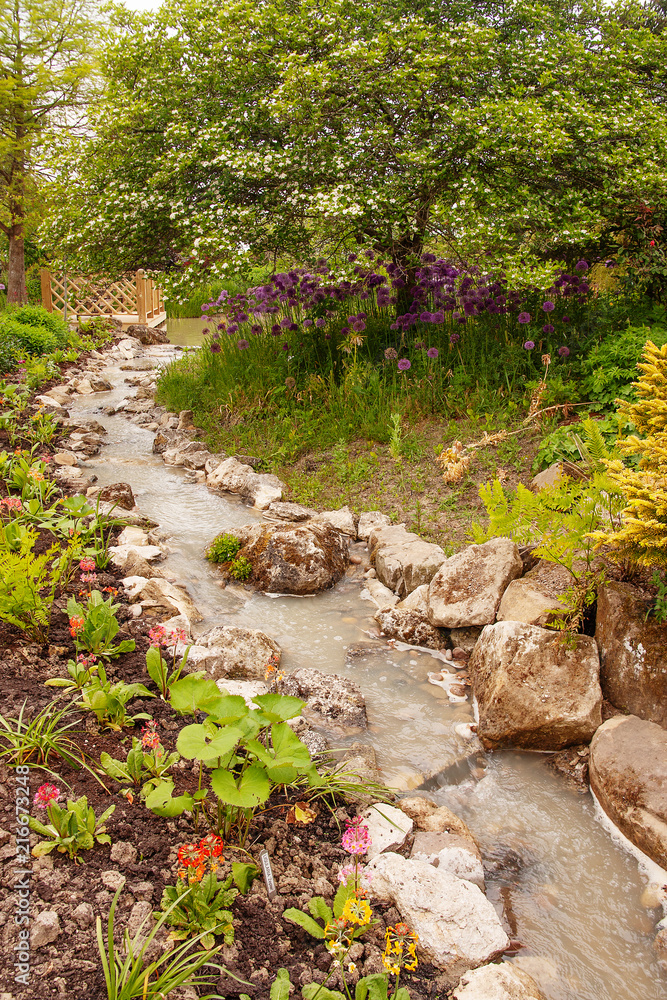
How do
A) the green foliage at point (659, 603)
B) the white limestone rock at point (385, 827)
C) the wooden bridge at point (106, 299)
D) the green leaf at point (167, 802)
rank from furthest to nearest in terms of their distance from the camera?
the wooden bridge at point (106, 299) → the green foliage at point (659, 603) → the white limestone rock at point (385, 827) → the green leaf at point (167, 802)

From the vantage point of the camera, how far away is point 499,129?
19.5 ft

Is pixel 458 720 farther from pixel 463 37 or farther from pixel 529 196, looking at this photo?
pixel 463 37

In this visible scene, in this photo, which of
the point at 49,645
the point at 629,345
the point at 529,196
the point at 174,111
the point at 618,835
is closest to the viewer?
the point at 618,835

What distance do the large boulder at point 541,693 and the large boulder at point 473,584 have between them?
614mm

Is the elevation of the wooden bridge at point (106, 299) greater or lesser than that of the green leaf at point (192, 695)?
greater

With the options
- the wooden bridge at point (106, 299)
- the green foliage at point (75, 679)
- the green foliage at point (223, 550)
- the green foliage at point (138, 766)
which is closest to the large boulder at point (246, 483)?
the green foliage at point (223, 550)

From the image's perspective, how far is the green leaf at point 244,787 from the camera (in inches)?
77.8

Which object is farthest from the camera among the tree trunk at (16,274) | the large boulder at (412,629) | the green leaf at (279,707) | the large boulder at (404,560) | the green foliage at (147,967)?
the tree trunk at (16,274)

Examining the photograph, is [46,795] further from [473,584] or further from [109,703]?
[473,584]

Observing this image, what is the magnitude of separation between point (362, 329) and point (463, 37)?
9.44ft

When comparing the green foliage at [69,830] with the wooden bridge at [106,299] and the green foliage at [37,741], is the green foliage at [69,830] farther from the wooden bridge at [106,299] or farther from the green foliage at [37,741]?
the wooden bridge at [106,299]

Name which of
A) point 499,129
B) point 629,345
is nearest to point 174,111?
point 499,129

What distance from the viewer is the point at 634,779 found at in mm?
2732

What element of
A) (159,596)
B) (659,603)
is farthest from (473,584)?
(159,596)
